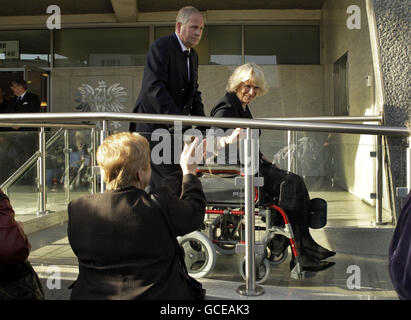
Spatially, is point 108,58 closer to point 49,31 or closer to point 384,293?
point 49,31

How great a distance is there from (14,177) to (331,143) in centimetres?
243

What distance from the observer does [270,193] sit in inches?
112

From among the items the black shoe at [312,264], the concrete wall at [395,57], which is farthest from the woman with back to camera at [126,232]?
the concrete wall at [395,57]

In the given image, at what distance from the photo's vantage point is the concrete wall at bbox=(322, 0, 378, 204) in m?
2.96

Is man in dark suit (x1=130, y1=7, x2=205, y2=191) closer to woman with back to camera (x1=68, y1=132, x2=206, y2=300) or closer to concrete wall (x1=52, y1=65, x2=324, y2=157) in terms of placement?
woman with back to camera (x1=68, y1=132, x2=206, y2=300)

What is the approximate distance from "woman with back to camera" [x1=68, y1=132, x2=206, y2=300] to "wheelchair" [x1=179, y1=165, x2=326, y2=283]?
925 millimetres

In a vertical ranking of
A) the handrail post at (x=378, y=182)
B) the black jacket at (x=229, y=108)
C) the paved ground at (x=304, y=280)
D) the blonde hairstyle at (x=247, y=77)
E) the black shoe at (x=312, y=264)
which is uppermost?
the blonde hairstyle at (x=247, y=77)

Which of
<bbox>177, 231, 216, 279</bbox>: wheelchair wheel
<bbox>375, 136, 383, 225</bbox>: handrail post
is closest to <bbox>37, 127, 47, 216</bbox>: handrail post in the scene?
<bbox>177, 231, 216, 279</bbox>: wheelchair wheel

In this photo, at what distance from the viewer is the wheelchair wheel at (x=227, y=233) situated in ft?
9.19

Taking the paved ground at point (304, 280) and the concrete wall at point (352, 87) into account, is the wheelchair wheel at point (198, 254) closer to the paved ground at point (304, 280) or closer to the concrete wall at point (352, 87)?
the paved ground at point (304, 280)

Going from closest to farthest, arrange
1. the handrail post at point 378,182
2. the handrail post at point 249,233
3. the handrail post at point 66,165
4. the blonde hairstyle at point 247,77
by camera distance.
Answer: the handrail post at point 249,233, the handrail post at point 378,182, the handrail post at point 66,165, the blonde hairstyle at point 247,77

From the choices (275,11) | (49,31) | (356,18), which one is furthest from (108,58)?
(356,18)

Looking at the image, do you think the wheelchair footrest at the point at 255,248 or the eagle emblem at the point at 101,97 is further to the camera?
the eagle emblem at the point at 101,97

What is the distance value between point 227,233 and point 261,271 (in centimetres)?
31
